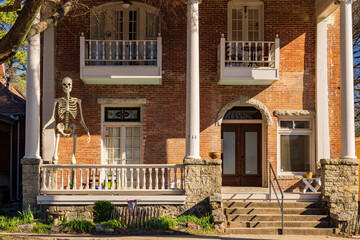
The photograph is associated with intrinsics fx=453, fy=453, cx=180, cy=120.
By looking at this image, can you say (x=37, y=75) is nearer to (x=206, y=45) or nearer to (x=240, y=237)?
(x=206, y=45)

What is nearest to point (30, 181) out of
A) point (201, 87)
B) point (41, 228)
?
point (41, 228)

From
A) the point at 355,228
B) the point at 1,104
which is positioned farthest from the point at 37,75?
the point at 355,228

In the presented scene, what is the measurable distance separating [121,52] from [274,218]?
740cm

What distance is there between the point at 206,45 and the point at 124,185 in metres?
5.49

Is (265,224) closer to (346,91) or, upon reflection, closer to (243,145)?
(243,145)

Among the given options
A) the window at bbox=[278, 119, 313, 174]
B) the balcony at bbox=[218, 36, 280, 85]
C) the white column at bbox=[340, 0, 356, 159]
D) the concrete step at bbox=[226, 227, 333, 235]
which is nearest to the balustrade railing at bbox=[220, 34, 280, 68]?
the balcony at bbox=[218, 36, 280, 85]

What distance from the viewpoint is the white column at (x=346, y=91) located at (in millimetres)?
13180

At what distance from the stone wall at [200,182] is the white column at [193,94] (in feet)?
0.98

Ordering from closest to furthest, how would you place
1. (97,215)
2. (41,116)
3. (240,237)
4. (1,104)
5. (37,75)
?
(240,237) < (97,215) < (37,75) < (41,116) < (1,104)

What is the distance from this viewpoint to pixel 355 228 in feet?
40.6

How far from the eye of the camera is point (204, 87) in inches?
602

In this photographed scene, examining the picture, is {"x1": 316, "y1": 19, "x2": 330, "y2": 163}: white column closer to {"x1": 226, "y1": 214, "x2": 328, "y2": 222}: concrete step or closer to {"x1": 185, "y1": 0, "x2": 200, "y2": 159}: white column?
{"x1": 226, "y1": 214, "x2": 328, "y2": 222}: concrete step

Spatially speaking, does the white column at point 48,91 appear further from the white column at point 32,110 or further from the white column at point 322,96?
the white column at point 322,96

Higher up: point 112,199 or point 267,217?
point 112,199
